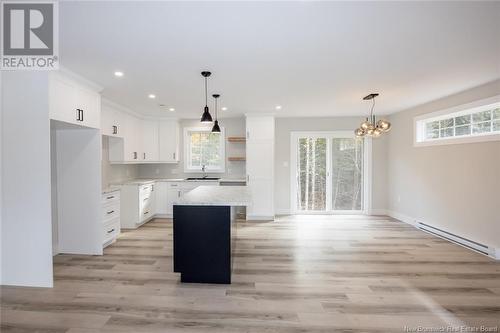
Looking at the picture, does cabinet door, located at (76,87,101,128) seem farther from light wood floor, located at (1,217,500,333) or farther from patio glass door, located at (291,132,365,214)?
patio glass door, located at (291,132,365,214)

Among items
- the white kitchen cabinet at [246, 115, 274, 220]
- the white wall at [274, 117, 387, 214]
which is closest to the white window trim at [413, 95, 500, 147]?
the white wall at [274, 117, 387, 214]

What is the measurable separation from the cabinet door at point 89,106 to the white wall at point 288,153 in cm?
392

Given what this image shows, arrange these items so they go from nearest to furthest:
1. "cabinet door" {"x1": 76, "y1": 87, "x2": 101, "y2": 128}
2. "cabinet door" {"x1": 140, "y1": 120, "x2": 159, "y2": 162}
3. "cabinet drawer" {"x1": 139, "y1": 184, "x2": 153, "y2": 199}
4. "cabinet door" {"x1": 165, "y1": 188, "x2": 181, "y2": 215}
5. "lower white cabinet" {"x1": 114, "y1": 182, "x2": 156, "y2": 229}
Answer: "cabinet door" {"x1": 76, "y1": 87, "x2": 101, "y2": 128} → "lower white cabinet" {"x1": 114, "y1": 182, "x2": 156, "y2": 229} → "cabinet drawer" {"x1": 139, "y1": 184, "x2": 153, "y2": 199} → "cabinet door" {"x1": 165, "y1": 188, "x2": 181, "y2": 215} → "cabinet door" {"x1": 140, "y1": 120, "x2": 159, "y2": 162}

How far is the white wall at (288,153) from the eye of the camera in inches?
235

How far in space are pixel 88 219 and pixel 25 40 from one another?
2.38 meters

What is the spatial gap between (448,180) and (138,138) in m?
6.32

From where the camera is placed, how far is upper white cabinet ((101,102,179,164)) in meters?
Answer: 4.61

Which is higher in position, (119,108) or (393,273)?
(119,108)

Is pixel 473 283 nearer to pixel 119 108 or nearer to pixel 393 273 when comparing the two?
pixel 393 273

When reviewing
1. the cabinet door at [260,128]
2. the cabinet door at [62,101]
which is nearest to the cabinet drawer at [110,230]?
the cabinet door at [62,101]

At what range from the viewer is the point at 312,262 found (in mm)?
3262

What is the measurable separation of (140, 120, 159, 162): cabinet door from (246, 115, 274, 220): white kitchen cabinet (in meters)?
2.31

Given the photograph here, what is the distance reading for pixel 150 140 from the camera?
5.87 m

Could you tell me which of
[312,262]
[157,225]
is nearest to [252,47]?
[312,262]
